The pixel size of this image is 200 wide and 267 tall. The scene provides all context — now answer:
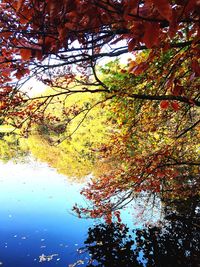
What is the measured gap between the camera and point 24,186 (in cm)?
1858

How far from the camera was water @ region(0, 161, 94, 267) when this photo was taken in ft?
31.6

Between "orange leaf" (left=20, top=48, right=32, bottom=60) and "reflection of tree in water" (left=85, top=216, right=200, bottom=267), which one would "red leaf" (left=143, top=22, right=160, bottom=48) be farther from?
"reflection of tree in water" (left=85, top=216, right=200, bottom=267)

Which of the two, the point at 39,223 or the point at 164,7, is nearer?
the point at 164,7

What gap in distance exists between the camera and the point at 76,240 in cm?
1087

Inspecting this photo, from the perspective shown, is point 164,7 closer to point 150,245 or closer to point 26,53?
point 26,53

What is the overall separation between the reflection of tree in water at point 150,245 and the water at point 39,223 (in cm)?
79

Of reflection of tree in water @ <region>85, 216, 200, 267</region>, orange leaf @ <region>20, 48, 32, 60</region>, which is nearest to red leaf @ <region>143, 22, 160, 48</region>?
orange leaf @ <region>20, 48, 32, 60</region>

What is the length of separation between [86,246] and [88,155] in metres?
15.9

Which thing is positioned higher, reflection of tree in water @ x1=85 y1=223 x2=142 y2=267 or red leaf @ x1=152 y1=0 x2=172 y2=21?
reflection of tree in water @ x1=85 y1=223 x2=142 y2=267

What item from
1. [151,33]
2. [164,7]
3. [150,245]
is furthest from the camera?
[150,245]

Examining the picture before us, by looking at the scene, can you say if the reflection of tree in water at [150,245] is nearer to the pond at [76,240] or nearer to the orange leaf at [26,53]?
the pond at [76,240]

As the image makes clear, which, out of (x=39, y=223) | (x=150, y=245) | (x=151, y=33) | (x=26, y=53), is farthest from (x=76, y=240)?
(x=151, y=33)

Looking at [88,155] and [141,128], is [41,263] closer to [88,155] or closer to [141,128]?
[141,128]

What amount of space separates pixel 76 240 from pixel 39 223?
2.41 meters
